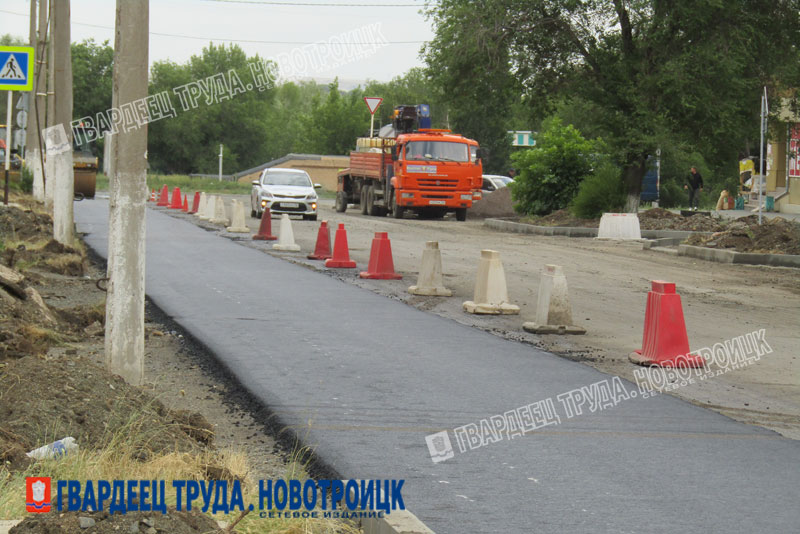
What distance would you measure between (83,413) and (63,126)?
1379 cm

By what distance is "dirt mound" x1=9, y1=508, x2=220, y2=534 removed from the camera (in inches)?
154

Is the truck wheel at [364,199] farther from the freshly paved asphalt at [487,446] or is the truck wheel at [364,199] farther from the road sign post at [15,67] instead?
the freshly paved asphalt at [487,446]

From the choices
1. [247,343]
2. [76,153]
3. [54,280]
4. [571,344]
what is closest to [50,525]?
[247,343]

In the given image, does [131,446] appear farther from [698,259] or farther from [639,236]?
[639,236]

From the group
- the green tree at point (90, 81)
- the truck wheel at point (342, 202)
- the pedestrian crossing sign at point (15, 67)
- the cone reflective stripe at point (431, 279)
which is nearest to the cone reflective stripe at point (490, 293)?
the cone reflective stripe at point (431, 279)

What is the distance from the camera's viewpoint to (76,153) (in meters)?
42.5

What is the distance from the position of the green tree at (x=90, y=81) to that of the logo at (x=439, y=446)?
9309 centimetres

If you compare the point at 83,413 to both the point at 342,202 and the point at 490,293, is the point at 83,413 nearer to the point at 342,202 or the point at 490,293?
the point at 490,293

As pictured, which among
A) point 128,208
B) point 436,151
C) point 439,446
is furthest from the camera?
point 436,151

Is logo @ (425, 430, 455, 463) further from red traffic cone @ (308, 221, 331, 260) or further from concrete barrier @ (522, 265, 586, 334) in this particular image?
red traffic cone @ (308, 221, 331, 260)

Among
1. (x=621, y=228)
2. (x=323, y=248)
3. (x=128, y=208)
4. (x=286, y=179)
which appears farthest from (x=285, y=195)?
(x=128, y=208)

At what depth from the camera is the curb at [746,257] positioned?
68.1ft

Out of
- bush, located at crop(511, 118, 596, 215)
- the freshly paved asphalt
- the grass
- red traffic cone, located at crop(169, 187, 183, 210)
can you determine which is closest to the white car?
red traffic cone, located at crop(169, 187, 183, 210)

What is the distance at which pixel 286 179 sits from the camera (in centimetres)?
3612
